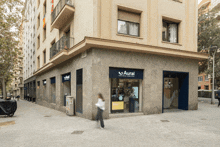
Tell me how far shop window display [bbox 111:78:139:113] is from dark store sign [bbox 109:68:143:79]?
339 millimetres

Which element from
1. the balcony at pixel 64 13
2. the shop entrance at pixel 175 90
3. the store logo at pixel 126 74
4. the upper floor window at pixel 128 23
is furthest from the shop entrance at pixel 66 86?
the shop entrance at pixel 175 90

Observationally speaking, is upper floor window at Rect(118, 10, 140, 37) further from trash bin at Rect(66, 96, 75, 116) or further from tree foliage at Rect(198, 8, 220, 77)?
tree foliage at Rect(198, 8, 220, 77)

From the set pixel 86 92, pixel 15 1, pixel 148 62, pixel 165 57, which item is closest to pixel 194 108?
pixel 165 57

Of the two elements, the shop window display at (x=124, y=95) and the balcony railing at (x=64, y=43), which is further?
the balcony railing at (x=64, y=43)

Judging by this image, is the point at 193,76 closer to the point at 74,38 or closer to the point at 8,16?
the point at 74,38

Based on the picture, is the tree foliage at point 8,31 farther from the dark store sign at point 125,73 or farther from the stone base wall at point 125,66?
the dark store sign at point 125,73

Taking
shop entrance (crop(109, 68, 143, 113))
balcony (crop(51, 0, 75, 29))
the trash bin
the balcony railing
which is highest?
balcony (crop(51, 0, 75, 29))

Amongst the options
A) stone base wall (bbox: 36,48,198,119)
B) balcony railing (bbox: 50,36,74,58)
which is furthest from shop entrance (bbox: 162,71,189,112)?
balcony railing (bbox: 50,36,74,58)

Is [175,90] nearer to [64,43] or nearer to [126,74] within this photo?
[126,74]

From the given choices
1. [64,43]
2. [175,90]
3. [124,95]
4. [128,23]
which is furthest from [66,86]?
[175,90]

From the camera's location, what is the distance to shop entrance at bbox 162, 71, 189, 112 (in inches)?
471

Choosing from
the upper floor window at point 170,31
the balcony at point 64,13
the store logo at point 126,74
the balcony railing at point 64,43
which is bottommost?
the store logo at point 126,74

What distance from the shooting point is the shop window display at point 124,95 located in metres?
9.58

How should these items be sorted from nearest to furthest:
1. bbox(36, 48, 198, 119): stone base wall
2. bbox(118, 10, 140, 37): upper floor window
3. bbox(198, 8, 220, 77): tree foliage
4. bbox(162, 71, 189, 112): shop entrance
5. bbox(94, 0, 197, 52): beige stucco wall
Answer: bbox(36, 48, 198, 119): stone base wall
bbox(94, 0, 197, 52): beige stucco wall
bbox(118, 10, 140, 37): upper floor window
bbox(162, 71, 189, 112): shop entrance
bbox(198, 8, 220, 77): tree foliage
